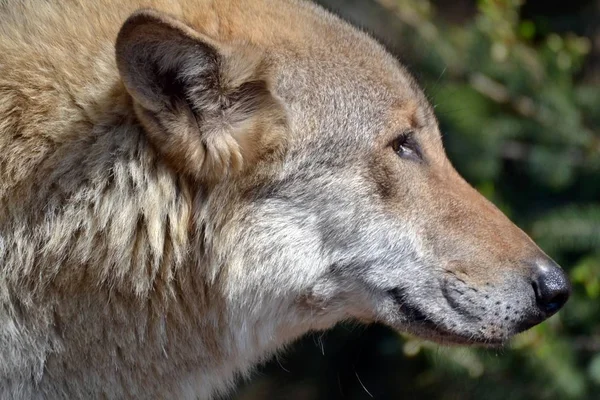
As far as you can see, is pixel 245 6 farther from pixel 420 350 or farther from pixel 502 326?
pixel 420 350

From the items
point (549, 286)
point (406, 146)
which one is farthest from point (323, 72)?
point (549, 286)

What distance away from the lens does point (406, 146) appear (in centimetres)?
312

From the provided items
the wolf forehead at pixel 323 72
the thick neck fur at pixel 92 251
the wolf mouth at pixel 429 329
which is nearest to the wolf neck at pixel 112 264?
the thick neck fur at pixel 92 251

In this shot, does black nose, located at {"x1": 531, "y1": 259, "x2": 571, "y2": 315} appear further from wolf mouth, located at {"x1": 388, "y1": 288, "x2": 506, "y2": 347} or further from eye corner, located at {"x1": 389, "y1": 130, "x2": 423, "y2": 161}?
eye corner, located at {"x1": 389, "y1": 130, "x2": 423, "y2": 161}

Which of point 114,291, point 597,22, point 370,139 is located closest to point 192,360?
point 114,291

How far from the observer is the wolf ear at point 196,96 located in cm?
256

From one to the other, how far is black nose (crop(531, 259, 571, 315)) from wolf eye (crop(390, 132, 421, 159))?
1.72 ft

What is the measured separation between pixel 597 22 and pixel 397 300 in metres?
3.52

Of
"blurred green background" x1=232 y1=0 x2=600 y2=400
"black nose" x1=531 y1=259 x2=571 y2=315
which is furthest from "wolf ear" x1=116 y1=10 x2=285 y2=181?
"blurred green background" x1=232 y1=0 x2=600 y2=400

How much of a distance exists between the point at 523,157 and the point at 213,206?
8.72 feet

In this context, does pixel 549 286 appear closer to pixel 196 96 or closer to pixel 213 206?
pixel 213 206

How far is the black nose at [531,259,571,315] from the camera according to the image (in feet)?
9.95

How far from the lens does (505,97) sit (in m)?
4.91

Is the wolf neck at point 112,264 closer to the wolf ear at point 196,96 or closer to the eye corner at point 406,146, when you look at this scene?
the wolf ear at point 196,96
